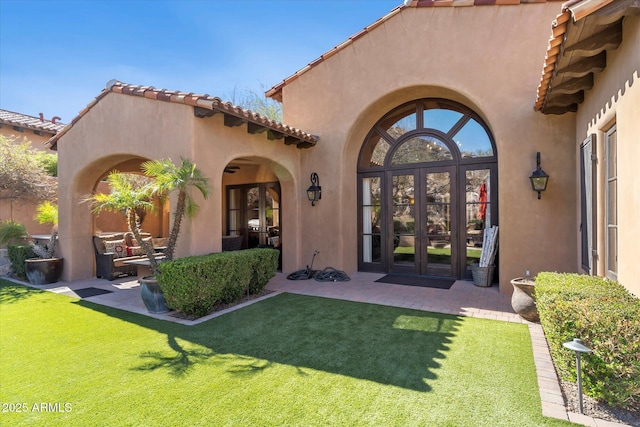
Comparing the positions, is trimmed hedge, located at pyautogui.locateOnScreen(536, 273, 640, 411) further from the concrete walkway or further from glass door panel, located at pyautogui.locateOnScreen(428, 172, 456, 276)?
glass door panel, located at pyautogui.locateOnScreen(428, 172, 456, 276)

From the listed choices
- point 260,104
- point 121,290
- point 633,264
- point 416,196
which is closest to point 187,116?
point 121,290

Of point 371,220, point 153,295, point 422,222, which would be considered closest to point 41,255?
point 153,295

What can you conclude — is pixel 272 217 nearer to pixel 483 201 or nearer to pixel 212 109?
pixel 212 109

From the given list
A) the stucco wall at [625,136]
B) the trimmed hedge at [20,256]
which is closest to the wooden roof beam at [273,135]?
the stucco wall at [625,136]

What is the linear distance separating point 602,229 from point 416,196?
5.17 metres

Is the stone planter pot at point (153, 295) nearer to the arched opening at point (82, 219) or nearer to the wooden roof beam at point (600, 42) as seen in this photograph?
the arched opening at point (82, 219)

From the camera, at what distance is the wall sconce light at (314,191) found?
1039cm

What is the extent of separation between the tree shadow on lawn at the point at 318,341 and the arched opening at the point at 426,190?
3.66 m

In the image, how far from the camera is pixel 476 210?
9.38 metres

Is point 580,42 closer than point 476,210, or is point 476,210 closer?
point 580,42

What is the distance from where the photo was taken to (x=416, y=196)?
33.0 feet

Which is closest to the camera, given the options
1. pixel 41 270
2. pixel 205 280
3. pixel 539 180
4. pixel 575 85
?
pixel 575 85

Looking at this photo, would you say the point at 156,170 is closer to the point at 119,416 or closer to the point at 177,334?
the point at 177,334

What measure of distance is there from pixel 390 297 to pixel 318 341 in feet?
10.1
